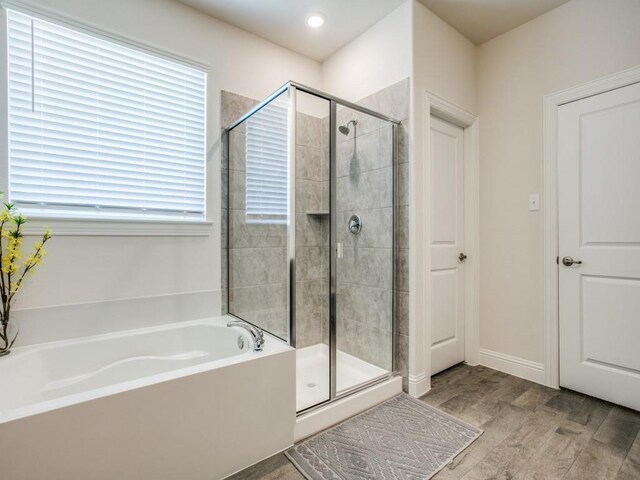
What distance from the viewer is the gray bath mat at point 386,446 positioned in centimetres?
143

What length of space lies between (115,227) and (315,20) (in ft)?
6.57

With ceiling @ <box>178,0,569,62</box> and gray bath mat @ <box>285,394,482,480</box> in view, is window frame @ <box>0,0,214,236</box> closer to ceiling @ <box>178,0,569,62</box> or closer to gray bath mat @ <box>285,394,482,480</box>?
ceiling @ <box>178,0,569,62</box>

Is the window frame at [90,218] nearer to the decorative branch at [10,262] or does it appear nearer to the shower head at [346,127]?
the decorative branch at [10,262]

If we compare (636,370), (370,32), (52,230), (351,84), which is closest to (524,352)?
(636,370)

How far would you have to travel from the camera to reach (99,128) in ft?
6.15

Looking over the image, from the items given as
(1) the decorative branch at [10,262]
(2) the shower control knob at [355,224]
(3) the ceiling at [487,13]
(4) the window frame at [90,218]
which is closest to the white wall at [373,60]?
(3) the ceiling at [487,13]

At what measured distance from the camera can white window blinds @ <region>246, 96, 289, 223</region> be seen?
1.84 meters

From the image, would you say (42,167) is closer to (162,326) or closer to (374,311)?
(162,326)

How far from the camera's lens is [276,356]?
1593 millimetres

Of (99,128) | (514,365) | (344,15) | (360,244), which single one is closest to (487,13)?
(344,15)

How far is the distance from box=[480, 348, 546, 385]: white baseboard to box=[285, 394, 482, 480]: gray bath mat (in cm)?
91

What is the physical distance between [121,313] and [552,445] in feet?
8.19

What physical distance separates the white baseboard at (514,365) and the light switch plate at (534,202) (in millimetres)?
1134

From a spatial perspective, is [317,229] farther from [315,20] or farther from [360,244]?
[315,20]
